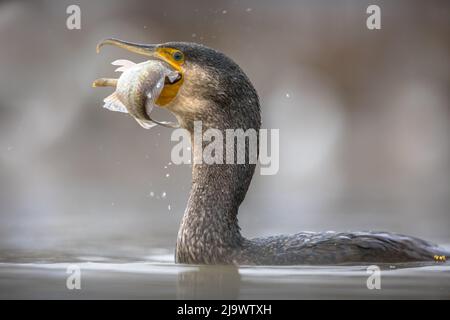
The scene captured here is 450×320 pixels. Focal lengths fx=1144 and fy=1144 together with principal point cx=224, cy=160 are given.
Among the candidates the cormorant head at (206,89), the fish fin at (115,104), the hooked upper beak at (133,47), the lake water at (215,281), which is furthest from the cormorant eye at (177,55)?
the lake water at (215,281)

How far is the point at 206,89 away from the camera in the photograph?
7594 mm

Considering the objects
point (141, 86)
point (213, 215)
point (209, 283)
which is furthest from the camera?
point (213, 215)

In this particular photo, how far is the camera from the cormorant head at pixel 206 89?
7.59 m

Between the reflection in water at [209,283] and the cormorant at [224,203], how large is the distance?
0.20 meters

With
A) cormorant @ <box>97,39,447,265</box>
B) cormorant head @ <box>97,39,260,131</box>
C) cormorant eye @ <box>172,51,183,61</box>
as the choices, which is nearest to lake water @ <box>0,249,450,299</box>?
cormorant @ <box>97,39,447,265</box>

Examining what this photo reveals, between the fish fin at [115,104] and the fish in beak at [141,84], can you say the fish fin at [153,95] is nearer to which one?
the fish in beak at [141,84]

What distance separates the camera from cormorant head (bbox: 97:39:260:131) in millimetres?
7590

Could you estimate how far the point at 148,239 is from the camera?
385 inches

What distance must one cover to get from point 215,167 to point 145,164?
8.60 metres

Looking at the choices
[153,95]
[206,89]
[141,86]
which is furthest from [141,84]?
[206,89]

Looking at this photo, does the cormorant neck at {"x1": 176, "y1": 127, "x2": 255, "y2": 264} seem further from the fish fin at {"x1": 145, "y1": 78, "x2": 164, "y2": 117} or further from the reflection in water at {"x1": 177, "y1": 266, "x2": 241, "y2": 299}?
the fish fin at {"x1": 145, "y1": 78, "x2": 164, "y2": 117}

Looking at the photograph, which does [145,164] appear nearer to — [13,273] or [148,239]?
[148,239]

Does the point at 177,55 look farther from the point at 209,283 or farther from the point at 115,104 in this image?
the point at 209,283

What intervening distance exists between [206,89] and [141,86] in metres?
0.45
